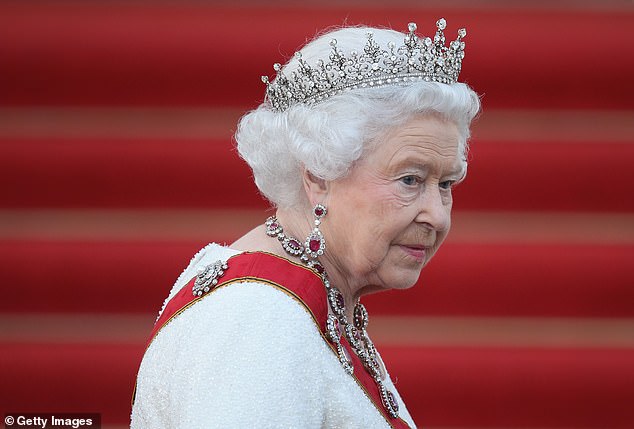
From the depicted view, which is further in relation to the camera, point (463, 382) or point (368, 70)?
point (463, 382)

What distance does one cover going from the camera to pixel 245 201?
11.5 ft

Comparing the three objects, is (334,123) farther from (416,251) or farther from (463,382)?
(463,382)

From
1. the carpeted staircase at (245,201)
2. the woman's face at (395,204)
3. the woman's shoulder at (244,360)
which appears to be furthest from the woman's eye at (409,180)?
the carpeted staircase at (245,201)

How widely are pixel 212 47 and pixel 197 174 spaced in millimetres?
494

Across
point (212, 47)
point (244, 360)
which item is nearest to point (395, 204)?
point (244, 360)

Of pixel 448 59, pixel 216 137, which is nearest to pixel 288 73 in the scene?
pixel 448 59

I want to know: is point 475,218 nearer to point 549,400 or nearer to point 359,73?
point 549,400

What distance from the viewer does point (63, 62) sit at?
3473mm

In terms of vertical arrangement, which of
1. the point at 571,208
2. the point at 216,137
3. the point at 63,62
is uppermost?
the point at 63,62

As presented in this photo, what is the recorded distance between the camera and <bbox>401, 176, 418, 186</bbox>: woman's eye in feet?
5.66

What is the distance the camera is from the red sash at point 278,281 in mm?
1578

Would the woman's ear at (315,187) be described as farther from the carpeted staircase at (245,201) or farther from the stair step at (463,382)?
the stair step at (463,382)

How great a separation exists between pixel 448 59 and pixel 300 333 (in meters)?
0.66

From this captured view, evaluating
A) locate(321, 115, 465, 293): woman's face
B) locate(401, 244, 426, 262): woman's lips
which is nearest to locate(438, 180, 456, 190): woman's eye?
locate(321, 115, 465, 293): woman's face
